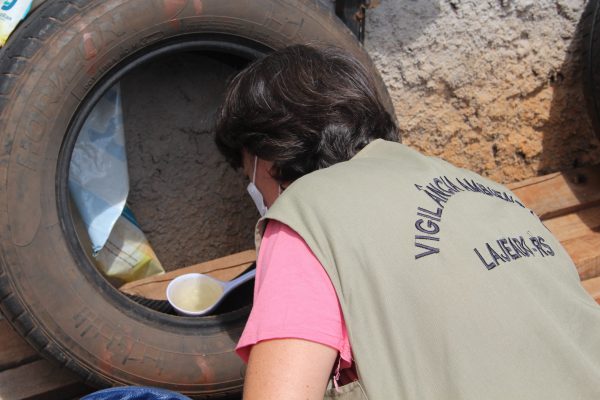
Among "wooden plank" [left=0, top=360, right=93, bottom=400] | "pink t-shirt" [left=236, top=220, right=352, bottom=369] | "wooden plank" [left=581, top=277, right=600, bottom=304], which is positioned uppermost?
"pink t-shirt" [left=236, top=220, right=352, bottom=369]

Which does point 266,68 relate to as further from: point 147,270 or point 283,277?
point 147,270

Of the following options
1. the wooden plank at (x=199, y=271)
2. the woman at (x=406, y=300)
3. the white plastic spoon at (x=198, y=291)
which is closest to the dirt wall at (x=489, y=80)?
the wooden plank at (x=199, y=271)

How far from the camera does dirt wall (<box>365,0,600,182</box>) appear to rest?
2.27 metres

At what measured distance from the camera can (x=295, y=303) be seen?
970 millimetres

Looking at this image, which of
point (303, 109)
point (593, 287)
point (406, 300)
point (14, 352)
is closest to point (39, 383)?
point (14, 352)

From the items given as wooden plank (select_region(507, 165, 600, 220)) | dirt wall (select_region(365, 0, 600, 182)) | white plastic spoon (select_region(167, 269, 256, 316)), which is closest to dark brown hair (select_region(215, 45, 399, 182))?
white plastic spoon (select_region(167, 269, 256, 316))

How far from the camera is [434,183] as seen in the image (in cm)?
116

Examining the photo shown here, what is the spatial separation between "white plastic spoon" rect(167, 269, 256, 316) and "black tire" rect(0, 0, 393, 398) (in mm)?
86

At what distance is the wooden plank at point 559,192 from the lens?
2449 millimetres

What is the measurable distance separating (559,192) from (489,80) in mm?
488

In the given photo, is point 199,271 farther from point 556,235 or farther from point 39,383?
point 556,235

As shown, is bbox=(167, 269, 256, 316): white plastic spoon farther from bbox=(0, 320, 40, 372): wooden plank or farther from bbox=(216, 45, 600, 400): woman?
bbox=(216, 45, 600, 400): woman

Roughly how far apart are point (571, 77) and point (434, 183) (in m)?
1.67

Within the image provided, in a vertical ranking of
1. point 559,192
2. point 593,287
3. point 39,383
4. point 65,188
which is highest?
point 65,188
